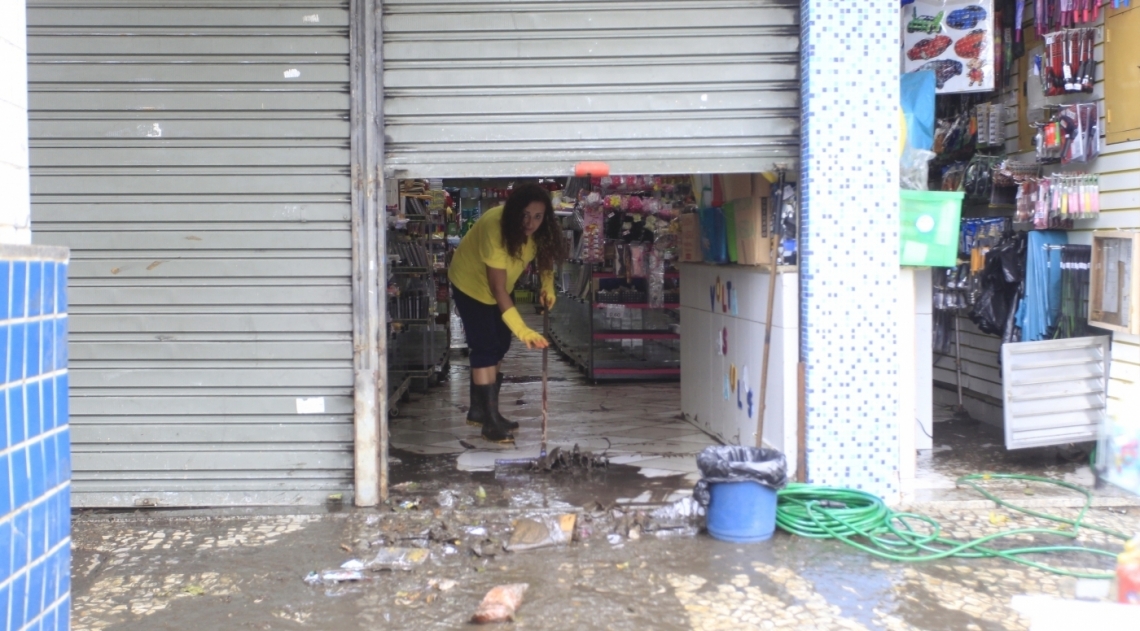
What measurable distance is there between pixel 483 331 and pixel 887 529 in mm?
3381

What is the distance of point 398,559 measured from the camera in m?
4.64

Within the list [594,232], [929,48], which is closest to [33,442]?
[929,48]

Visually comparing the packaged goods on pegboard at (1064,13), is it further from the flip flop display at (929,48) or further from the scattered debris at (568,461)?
the scattered debris at (568,461)

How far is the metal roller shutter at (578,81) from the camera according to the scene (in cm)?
536

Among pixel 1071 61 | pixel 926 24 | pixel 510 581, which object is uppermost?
pixel 926 24

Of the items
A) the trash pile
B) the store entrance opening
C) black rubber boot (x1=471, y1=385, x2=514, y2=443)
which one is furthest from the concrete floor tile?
black rubber boot (x1=471, y1=385, x2=514, y2=443)

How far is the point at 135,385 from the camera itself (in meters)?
5.45

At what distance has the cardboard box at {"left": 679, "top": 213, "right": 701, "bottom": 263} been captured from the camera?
761cm

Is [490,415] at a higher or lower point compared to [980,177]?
lower

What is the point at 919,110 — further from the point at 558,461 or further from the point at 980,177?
the point at 558,461

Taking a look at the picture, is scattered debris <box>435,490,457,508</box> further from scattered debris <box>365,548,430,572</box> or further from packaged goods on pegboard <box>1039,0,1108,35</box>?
packaged goods on pegboard <box>1039,0,1108,35</box>

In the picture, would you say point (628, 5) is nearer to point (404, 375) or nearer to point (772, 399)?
point (772, 399)

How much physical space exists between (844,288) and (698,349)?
2511 mm

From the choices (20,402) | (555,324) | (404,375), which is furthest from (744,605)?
(555,324)
